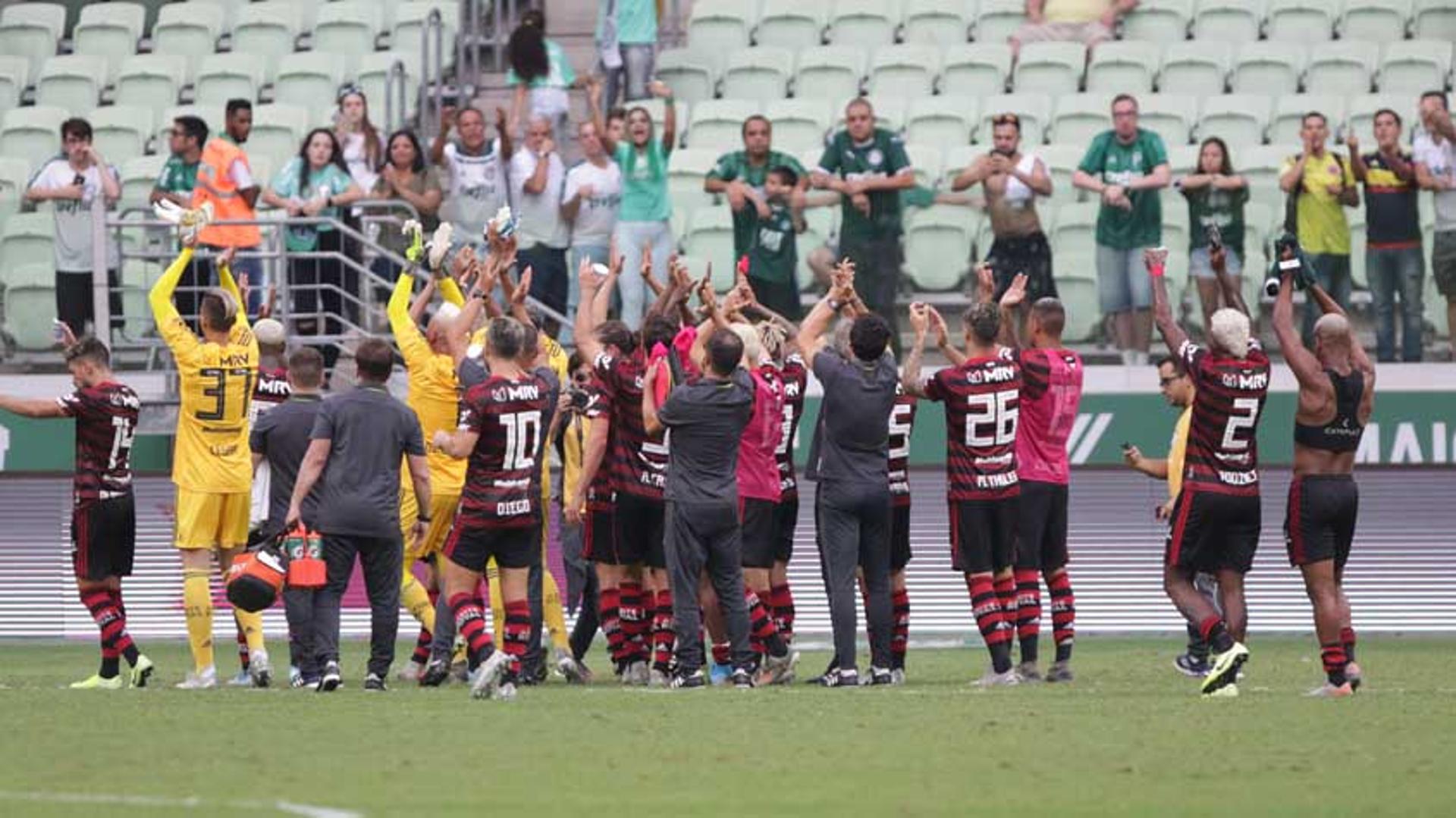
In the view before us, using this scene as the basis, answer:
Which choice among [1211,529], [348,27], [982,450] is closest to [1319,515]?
[1211,529]

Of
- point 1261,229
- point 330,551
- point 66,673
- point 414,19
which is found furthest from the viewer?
point 414,19

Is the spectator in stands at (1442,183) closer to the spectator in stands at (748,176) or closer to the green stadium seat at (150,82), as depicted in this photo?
the spectator in stands at (748,176)

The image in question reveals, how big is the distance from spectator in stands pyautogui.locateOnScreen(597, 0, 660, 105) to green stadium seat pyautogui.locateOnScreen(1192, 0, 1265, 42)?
5.18 m

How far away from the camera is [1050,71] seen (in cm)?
2353

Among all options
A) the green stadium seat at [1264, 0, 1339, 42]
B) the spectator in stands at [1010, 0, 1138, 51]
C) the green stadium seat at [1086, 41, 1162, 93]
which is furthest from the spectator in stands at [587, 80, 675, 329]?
the green stadium seat at [1264, 0, 1339, 42]

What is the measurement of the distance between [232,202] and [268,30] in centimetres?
588

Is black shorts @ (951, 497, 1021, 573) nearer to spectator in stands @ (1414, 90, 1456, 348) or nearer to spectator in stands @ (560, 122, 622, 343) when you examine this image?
spectator in stands @ (1414, 90, 1456, 348)

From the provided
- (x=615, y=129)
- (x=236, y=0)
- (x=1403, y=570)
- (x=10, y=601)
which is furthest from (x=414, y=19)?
(x=1403, y=570)

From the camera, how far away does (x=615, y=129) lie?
812 inches

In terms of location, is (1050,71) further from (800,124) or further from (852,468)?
(852,468)

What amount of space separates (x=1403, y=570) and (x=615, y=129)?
23.7 feet

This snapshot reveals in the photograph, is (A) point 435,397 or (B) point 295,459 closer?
(B) point 295,459

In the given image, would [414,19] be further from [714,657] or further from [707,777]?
[707,777]

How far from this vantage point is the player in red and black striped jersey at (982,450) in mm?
14836
